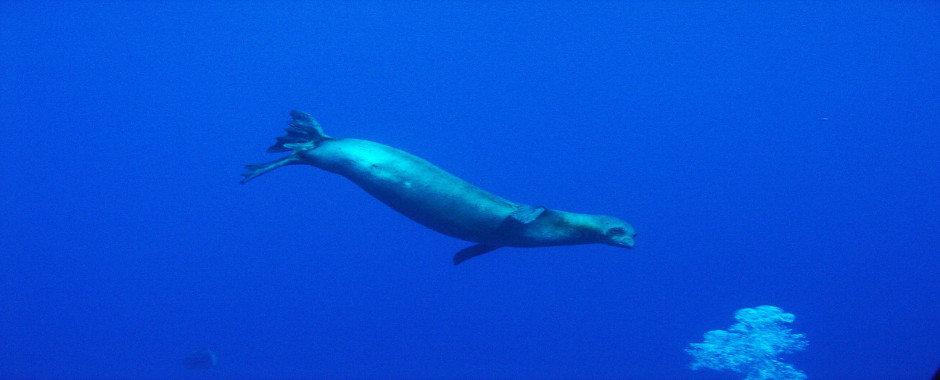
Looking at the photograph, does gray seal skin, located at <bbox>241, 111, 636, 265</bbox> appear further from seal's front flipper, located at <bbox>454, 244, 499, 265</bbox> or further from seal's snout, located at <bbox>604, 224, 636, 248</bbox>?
seal's front flipper, located at <bbox>454, 244, 499, 265</bbox>

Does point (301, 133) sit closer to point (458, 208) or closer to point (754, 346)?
point (458, 208)

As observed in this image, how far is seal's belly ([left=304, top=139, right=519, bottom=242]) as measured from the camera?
21.8 ft

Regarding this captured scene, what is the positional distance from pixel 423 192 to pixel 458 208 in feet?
1.54

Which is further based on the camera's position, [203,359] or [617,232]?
[203,359]

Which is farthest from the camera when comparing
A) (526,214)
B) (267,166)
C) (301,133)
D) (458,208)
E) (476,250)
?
(301,133)

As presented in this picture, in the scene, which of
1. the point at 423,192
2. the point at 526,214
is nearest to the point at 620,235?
the point at 526,214

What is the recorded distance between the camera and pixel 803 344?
23.2m

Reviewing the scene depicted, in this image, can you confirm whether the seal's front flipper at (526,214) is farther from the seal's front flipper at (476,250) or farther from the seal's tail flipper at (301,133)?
the seal's tail flipper at (301,133)

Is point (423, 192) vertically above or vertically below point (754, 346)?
below

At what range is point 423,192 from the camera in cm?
667

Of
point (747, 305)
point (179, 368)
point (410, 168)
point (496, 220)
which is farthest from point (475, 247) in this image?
point (179, 368)

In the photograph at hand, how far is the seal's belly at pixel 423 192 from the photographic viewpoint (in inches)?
261

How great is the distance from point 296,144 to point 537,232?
3392 mm

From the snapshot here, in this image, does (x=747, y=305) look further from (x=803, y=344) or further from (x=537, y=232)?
(x=537, y=232)
